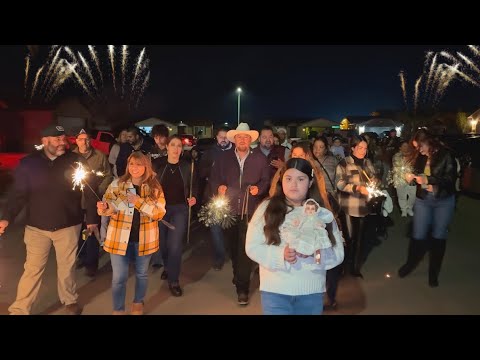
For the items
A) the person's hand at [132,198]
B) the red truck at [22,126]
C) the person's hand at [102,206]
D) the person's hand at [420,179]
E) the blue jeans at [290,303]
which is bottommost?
the blue jeans at [290,303]

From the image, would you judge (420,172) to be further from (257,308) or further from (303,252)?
(303,252)

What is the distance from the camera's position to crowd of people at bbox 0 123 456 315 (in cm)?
328

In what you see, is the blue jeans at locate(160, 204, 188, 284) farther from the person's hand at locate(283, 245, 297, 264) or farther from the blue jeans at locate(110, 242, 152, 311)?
the person's hand at locate(283, 245, 297, 264)

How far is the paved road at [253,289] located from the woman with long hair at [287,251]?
82.3 inches

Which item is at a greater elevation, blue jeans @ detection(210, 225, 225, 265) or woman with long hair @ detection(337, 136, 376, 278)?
woman with long hair @ detection(337, 136, 376, 278)

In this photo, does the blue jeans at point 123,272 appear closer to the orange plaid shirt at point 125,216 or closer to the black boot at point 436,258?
the orange plaid shirt at point 125,216

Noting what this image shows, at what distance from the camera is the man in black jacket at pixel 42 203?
476cm

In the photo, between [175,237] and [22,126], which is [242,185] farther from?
[22,126]

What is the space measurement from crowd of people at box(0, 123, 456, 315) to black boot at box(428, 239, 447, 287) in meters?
0.01

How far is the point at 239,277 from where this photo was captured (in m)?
5.61

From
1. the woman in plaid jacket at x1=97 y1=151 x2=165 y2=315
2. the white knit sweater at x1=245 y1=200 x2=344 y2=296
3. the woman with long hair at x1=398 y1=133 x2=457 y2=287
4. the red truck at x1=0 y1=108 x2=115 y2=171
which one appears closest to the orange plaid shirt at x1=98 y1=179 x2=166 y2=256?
the woman in plaid jacket at x1=97 y1=151 x2=165 y2=315

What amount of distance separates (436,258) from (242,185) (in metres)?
2.92

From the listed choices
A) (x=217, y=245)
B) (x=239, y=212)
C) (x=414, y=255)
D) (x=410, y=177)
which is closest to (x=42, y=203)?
(x=239, y=212)

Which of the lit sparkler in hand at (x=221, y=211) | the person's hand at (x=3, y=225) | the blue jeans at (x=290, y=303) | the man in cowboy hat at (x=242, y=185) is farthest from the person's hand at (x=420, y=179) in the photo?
the person's hand at (x=3, y=225)
